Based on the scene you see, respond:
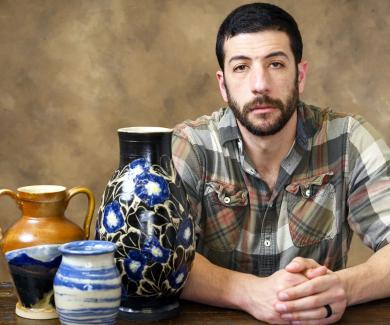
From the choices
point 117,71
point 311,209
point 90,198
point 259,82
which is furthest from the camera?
point 117,71

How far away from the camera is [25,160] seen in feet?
10.0

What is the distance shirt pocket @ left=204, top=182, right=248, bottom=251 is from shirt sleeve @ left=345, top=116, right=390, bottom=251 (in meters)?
0.29

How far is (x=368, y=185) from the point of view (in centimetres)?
192

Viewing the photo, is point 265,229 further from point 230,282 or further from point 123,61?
point 123,61

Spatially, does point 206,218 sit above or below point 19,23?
below

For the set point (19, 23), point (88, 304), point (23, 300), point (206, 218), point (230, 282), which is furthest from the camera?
point (19, 23)

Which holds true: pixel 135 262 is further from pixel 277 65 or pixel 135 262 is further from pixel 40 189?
pixel 277 65

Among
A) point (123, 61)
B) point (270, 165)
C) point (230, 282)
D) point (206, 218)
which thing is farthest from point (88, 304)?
point (123, 61)

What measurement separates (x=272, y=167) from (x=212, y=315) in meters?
0.61

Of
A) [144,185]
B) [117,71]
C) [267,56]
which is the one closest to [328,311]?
[144,185]

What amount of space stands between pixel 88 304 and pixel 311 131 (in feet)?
3.20

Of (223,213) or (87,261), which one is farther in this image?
(223,213)

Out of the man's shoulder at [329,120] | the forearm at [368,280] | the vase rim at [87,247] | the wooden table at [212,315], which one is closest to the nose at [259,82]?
the man's shoulder at [329,120]

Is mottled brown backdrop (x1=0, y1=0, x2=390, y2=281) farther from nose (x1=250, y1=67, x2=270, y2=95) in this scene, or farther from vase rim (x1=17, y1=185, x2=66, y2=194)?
vase rim (x1=17, y1=185, x2=66, y2=194)
